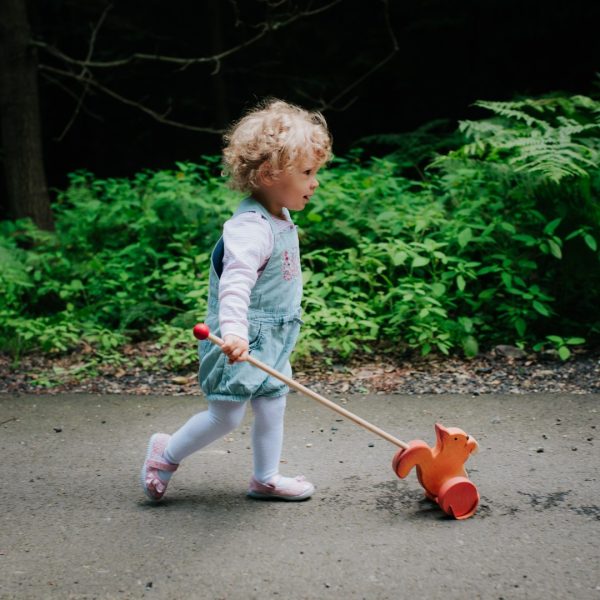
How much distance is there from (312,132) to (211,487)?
1.61 metres

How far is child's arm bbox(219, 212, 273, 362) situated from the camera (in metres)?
2.81

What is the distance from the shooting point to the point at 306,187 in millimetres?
3117

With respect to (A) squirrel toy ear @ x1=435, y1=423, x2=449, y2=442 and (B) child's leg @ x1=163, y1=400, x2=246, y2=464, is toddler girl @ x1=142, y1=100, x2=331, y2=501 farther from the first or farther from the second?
(A) squirrel toy ear @ x1=435, y1=423, x2=449, y2=442

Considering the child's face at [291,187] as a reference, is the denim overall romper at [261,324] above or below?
below

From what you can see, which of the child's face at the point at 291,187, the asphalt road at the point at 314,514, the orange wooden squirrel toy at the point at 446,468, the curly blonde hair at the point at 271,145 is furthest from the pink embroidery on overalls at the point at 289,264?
the asphalt road at the point at 314,514

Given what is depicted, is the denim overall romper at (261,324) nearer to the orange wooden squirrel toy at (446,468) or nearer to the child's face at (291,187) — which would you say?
the child's face at (291,187)

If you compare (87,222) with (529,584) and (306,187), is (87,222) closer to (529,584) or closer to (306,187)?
(306,187)

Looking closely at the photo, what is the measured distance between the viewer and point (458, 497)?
9.84 feet

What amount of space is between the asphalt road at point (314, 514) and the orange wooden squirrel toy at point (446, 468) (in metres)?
0.08

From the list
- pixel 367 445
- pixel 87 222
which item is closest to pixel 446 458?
pixel 367 445

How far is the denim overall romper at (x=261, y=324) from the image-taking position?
3043mm

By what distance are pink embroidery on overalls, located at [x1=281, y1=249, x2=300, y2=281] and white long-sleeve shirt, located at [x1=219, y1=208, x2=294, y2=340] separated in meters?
0.08

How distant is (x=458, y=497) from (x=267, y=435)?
81 cm

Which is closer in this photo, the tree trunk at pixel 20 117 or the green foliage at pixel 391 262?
the green foliage at pixel 391 262
